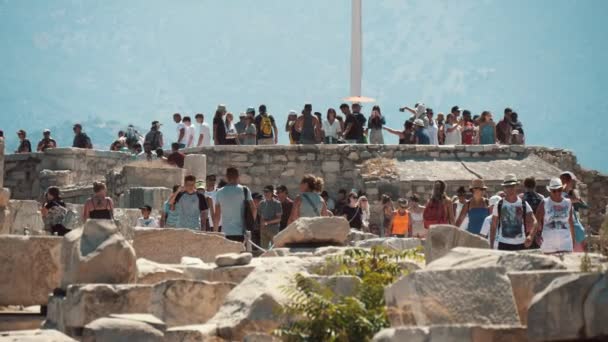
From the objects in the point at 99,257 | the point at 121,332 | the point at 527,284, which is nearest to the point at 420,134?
the point at 99,257

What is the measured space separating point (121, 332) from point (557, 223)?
5.95 metres

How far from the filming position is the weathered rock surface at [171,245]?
43.5 ft

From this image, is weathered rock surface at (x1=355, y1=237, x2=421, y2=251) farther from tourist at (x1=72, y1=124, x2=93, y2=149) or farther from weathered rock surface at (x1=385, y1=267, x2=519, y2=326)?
tourist at (x1=72, y1=124, x2=93, y2=149)

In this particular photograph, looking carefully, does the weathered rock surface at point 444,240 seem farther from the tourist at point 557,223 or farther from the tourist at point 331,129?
the tourist at point 331,129

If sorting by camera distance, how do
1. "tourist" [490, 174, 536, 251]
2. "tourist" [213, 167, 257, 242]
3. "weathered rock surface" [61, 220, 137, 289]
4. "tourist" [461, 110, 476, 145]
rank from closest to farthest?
1. "weathered rock surface" [61, 220, 137, 289]
2. "tourist" [490, 174, 536, 251]
3. "tourist" [213, 167, 257, 242]
4. "tourist" [461, 110, 476, 145]

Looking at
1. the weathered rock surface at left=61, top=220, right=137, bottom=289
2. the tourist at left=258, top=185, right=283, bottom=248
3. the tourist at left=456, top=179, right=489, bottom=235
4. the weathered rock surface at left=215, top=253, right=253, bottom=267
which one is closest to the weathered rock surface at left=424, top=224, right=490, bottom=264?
the weathered rock surface at left=215, top=253, right=253, bottom=267

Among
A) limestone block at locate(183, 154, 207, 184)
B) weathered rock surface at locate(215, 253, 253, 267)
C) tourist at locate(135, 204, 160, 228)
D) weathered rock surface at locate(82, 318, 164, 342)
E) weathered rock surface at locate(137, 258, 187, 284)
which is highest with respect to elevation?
limestone block at locate(183, 154, 207, 184)

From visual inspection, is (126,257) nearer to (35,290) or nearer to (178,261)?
(35,290)

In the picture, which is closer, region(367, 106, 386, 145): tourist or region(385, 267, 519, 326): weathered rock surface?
region(385, 267, 519, 326): weathered rock surface

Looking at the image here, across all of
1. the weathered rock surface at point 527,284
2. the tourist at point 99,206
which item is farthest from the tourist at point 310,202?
the weathered rock surface at point 527,284

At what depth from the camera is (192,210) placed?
15.3 metres

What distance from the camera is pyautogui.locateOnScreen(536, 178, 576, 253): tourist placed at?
42.7 ft

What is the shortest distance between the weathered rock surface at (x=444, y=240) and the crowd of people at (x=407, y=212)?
84cm

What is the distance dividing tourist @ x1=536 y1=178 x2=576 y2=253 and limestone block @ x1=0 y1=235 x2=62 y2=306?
15.5 ft
